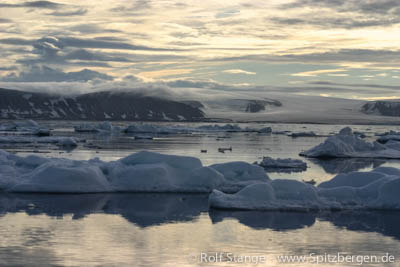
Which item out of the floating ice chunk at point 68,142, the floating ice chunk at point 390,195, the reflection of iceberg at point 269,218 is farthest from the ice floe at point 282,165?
the floating ice chunk at point 68,142

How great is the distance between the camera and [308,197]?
16609mm

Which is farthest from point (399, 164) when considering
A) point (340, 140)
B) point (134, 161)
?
point (134, 161)

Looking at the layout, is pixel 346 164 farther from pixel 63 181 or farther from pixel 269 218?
pixel 63 181

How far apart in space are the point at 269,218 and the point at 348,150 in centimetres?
2558

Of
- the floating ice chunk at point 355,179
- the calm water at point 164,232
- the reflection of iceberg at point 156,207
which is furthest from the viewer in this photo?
the floating ice chunk at point 355,179

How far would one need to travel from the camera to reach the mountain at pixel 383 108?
181300 millimetres

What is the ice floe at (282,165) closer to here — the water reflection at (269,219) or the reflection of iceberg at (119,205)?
the reflection of iceberg at (119,205)

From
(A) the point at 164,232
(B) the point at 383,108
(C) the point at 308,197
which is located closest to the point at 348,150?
(C) the point at 308,197

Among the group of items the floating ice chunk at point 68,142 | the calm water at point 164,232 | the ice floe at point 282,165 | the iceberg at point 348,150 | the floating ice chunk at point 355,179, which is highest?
the floating ice chunk at point 68,142

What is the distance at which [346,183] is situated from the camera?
60.1ft

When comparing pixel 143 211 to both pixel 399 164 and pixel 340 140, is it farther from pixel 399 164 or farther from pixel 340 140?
pixel 340 140

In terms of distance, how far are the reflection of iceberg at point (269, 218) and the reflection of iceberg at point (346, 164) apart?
12977mm

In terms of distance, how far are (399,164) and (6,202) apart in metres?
24.5

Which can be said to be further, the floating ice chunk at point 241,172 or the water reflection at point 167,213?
the floating ice chunk at point 241,172
